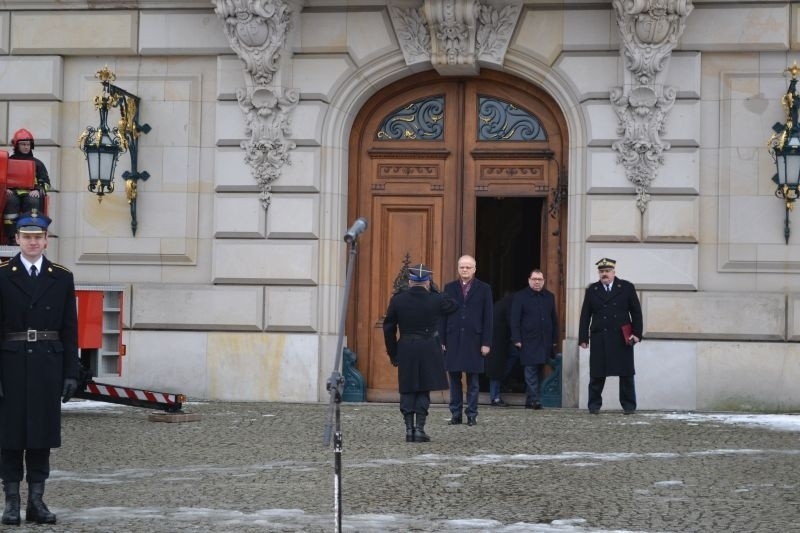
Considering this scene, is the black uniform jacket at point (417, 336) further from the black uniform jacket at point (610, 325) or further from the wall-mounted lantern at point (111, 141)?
the wall-mounted lantern at point (111, 141)

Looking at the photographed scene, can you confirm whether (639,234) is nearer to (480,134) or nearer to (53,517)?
(480,134)

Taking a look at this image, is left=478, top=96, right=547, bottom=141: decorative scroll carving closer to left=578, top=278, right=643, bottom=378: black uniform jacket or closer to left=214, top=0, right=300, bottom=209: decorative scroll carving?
left=214, top=0, right=300, bottom=209: decorative scroll carving

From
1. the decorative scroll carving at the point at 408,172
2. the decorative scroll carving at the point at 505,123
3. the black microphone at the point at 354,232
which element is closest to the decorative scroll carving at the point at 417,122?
the decorative scroll carving at the point at 408,172

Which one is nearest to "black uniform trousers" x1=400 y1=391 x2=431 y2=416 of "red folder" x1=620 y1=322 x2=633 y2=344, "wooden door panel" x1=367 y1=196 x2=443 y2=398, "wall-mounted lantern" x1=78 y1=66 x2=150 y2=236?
"red folder" x1=620 y1=322 x2=633 y2=344

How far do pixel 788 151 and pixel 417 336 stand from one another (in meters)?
6.20

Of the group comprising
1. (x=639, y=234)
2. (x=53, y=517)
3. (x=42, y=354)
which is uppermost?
(x=639, y=234)

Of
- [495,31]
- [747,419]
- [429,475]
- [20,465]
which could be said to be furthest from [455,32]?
[20,465]

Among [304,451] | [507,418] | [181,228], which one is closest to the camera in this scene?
[304,451]

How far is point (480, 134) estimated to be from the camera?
21.2 meters

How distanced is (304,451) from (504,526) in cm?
462

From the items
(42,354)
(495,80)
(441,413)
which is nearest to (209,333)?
(441,413)

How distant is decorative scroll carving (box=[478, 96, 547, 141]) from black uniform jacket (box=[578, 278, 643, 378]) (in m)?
2.78

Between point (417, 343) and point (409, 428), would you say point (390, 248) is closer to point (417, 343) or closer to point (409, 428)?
point (417, 343)

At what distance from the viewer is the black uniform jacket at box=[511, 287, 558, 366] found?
66.2 feet
